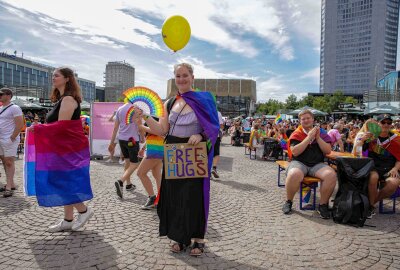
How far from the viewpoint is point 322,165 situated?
493 cm

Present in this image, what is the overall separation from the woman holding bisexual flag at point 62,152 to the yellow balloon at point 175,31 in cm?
136

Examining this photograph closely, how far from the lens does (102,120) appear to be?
1045 centimetres

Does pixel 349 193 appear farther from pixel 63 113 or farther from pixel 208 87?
pixel 208 87

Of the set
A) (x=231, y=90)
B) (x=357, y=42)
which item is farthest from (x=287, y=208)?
(x=357, y=42)

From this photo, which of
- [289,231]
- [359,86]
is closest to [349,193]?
[289,231]

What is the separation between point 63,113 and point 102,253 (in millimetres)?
1622

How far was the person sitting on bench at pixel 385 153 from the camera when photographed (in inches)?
195

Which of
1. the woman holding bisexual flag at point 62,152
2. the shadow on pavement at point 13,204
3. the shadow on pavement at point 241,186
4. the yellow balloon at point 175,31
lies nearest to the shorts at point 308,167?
the shadow on pavement at point 241,186

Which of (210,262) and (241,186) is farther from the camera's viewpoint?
(241,186)

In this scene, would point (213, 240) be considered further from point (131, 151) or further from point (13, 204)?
point (13, 204)

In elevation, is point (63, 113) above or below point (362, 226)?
above

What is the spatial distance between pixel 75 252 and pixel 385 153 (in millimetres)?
5123

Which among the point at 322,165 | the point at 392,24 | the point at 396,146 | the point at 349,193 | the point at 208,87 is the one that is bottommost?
the point at 349,193

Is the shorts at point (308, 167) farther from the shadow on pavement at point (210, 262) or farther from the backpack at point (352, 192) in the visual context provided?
the shadow on pavement at point (210, 262)
